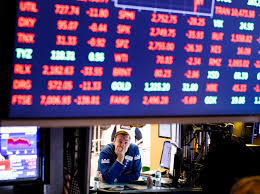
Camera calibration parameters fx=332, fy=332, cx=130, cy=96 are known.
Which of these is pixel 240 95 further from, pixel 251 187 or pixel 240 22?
pixel 251 187

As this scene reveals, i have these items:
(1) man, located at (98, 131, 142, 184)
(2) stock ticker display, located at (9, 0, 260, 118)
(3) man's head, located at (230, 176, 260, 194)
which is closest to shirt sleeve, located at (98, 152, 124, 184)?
(1) man, located at (98, 131, 142, 184)

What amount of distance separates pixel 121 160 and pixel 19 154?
2.82 m

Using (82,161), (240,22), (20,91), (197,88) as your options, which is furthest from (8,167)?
(240,22)

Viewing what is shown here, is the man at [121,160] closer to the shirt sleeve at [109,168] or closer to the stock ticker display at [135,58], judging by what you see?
the shirt sleeve at [109,168]

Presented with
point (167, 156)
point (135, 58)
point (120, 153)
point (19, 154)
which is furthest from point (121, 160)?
point (135, 58)

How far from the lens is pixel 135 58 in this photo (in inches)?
87.3

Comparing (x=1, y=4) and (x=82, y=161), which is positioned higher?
(x=1, y=4)

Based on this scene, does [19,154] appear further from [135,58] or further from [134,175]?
[134,175]

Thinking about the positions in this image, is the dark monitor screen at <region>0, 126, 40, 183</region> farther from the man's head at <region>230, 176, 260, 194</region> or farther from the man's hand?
the man's hand

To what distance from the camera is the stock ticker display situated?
1.99 metres

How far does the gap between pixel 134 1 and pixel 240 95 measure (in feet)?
3.57

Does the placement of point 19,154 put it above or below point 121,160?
above

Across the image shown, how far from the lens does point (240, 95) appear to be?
2.55m

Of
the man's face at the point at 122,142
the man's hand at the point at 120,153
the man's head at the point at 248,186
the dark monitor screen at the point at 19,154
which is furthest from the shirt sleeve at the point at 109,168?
the man's head at the point at 248,186
